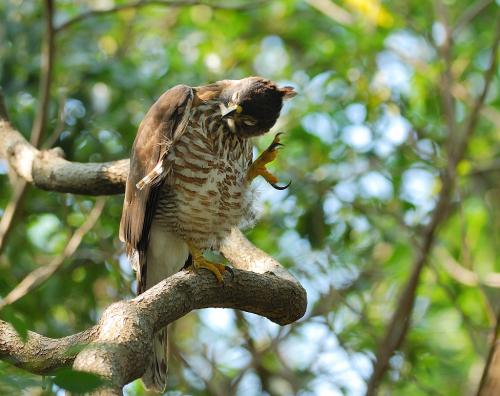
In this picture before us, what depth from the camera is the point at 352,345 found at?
223 inches

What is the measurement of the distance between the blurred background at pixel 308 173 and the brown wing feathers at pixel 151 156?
0.52 meters

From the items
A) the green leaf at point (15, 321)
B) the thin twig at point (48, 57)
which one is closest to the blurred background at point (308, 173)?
the thin twig at point (48, 57)

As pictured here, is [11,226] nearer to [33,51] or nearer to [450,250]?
[33,51]

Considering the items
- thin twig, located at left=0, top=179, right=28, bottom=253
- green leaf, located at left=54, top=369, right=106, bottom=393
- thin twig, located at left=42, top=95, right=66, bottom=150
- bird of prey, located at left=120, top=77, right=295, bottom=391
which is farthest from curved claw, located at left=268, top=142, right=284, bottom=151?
green leaf, located at left=54, top=369, right=106, bottom=393

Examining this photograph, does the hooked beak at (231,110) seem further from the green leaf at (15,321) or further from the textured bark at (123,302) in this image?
the green leaf at (15,321)

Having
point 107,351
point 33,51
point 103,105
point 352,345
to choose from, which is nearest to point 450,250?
point 352,345

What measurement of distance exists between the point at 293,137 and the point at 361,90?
1.88 feet

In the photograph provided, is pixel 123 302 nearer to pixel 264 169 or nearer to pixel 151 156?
pixel 151 156

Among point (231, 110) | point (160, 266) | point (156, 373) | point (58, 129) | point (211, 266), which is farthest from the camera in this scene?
point (58, 129)

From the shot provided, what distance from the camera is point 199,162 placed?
3.70 m

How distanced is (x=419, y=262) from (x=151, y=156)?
7.33ft

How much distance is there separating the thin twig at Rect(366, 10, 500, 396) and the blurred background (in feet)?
0.04

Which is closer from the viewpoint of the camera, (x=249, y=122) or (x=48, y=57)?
(x=249, y=122)

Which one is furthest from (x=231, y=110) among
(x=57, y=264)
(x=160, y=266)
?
(x=57, y=264)
